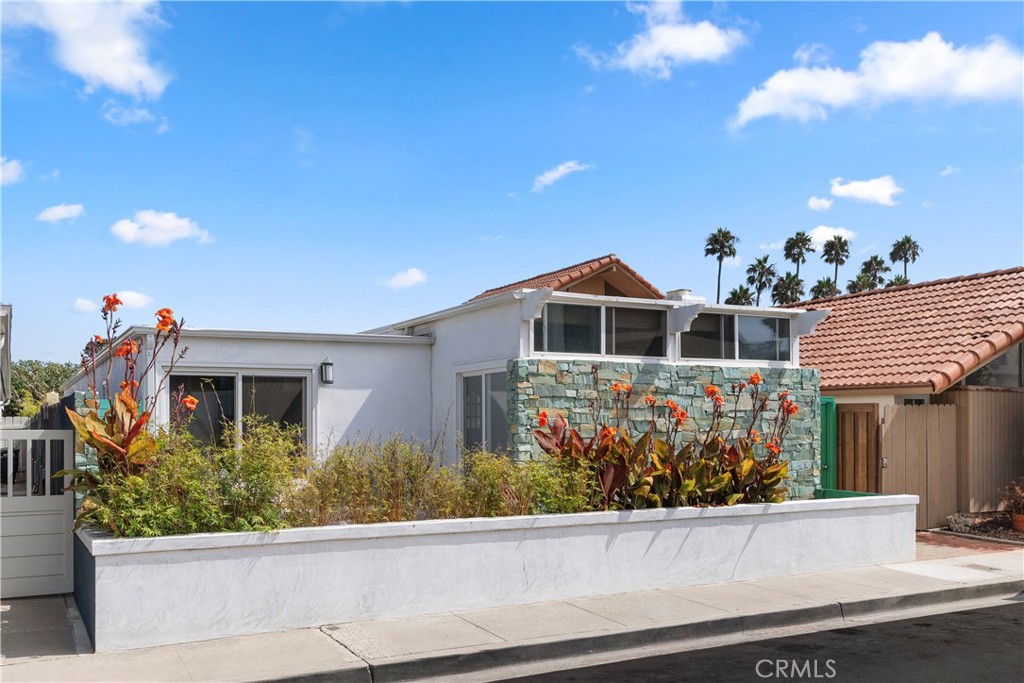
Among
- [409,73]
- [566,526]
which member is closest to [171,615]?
[566,526]

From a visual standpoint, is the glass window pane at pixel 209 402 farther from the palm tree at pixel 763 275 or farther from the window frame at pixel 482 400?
the palm tree at pixel 763 275

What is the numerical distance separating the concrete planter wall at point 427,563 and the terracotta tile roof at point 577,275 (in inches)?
458

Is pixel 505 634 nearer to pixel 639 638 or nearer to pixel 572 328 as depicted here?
pixel 639 638

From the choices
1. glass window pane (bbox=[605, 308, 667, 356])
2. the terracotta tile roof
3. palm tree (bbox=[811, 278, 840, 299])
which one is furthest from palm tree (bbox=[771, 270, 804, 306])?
glass window pane (bbox=[605, 308, 667, 356])

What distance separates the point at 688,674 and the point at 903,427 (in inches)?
352

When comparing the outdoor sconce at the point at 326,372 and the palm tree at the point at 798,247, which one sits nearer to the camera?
the outdoor sconce at the point at 326,372

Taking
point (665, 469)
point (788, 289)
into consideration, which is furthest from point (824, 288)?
point (665, 469)

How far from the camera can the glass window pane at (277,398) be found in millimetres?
13641

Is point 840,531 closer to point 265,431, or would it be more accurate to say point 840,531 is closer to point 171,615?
point 265,431

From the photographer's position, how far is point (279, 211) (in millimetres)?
17172

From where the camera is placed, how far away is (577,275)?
2198 cm

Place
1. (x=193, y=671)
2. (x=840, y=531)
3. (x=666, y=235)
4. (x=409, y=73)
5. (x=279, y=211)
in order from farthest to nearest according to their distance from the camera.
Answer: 1. (x=666, y=235)
2. (x=279, y=211)
3. (x=409, y=73)
4. (x=840, y=531)
5. (x=193, y=671)

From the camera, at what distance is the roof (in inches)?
580

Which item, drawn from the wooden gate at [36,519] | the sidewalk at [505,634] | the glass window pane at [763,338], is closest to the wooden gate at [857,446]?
the glass window pane at [763,338]
